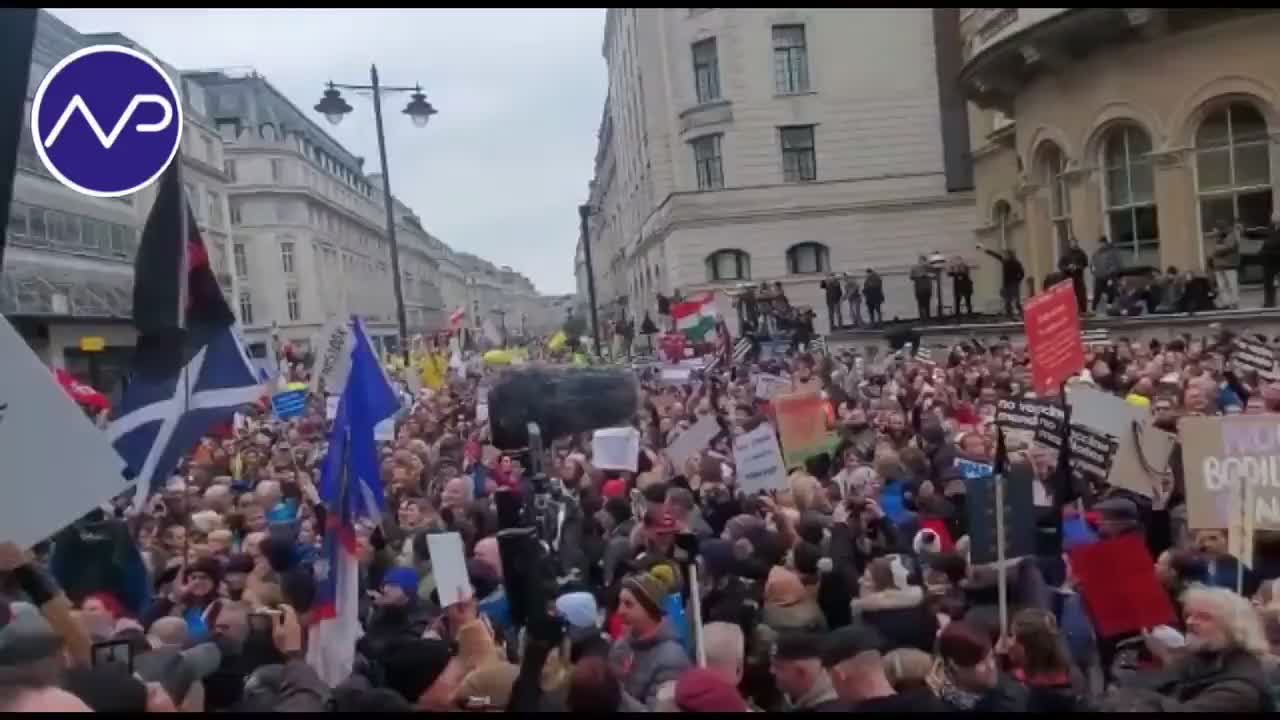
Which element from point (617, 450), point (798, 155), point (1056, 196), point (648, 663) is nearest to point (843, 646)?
point (648, 663)

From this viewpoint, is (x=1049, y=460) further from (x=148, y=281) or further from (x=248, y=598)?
(x=148, y=281)

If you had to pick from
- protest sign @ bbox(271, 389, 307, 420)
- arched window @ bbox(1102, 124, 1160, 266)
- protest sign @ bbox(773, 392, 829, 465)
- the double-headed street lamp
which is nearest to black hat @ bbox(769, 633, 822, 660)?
protest sign @ bbox(773, 392, 829, 465)

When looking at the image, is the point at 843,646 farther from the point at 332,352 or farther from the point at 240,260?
the point at 240,260

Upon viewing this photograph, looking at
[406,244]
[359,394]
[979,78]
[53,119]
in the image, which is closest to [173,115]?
[53,119]

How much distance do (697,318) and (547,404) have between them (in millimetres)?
11295

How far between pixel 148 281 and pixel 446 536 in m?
2.61

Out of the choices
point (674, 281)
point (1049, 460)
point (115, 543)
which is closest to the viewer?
point (115, 543)

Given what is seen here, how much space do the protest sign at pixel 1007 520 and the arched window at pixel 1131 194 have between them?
20.1 meters

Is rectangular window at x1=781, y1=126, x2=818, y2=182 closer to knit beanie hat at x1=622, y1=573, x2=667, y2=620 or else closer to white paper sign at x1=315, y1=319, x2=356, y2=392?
white paper sign at x1=315, y1=319, x2=356, y2=392

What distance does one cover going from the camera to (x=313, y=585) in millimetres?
6348

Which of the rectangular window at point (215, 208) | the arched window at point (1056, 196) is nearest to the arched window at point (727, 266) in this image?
the arched window at point (1056, 196)

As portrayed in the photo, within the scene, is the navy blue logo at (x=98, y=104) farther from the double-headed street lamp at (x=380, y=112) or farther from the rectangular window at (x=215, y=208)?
the rectangular window at (x=215, y=208)

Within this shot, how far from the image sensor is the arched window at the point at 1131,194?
2511cm

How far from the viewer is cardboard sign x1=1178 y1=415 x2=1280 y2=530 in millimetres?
6031
